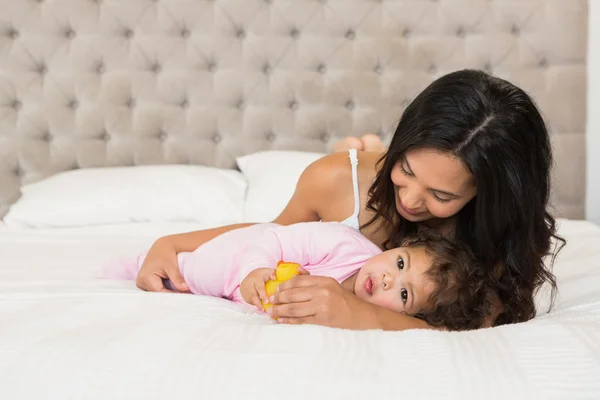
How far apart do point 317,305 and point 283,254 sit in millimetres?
280

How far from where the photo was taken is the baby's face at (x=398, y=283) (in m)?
1.38

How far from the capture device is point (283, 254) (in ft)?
4.73

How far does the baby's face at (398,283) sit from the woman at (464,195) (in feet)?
0.28

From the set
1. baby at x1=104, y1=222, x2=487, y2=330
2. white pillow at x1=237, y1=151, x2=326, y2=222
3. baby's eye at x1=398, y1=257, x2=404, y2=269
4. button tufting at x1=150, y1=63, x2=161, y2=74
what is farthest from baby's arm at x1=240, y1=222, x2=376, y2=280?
button tufting at x1=150, y1=63, x2=161, y2=74

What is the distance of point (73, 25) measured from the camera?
274 centimetres

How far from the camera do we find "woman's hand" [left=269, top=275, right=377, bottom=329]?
3.87ft

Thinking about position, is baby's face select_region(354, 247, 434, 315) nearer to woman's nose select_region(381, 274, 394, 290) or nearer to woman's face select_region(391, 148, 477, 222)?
woman's nose select_region(381, 274, 394, 290)

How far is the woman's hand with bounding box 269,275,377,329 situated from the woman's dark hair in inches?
15.0

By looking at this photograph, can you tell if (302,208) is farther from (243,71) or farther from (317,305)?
(243,71)

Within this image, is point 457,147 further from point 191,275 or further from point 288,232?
point 191,275

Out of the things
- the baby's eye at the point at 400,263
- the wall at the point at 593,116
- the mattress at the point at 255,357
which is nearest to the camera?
the mattress at the point at 255,357

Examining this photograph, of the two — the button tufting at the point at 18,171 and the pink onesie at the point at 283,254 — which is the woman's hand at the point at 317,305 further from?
the button tufting at the point at 18,171

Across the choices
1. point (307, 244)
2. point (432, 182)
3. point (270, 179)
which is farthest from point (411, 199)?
point (270, 179)

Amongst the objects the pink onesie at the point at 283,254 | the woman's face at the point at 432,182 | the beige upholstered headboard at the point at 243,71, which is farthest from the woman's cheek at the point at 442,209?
the beige upholstered headboard at the point at 243,71
